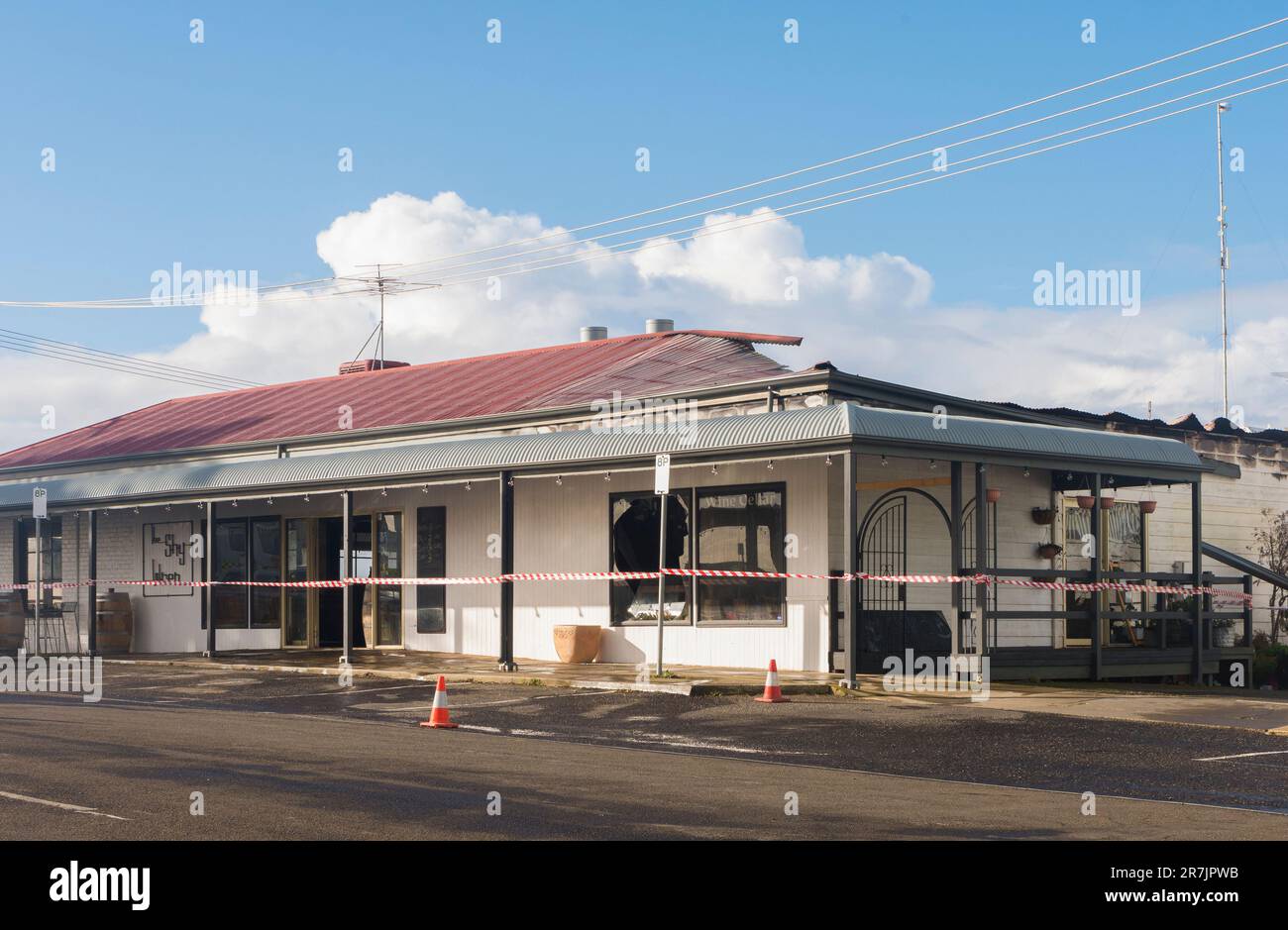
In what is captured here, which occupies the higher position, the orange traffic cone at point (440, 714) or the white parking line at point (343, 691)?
the orange traffic cone at point (440, 714)

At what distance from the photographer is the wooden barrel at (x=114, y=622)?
2816cm

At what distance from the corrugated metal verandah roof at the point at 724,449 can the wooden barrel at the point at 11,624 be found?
352 cm

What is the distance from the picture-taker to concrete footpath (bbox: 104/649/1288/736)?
1573 centimetres

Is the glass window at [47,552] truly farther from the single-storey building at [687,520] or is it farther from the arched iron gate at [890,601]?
the arched iron gate at [890,601]

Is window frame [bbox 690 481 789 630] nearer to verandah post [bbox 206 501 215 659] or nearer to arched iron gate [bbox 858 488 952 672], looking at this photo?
arched iron gate [bbox 858 488 952 672]

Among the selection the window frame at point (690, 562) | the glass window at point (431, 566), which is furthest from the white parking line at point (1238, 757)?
the glass window at point (431, 566)

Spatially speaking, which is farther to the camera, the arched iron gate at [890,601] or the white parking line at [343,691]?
the arched iron gate at [890,601]

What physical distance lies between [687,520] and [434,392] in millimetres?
8917

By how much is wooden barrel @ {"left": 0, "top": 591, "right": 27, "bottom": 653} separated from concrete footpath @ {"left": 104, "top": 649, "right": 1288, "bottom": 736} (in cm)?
628

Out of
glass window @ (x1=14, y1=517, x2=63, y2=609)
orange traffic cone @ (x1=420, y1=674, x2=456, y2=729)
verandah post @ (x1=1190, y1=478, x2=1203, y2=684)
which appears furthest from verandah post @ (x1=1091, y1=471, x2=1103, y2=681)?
glass window @ (x1=14, y1=517, x2=63, y2=609)

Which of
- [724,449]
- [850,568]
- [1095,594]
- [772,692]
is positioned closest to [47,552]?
[724,449]

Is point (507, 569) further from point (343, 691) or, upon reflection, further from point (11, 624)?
point (11, 624)

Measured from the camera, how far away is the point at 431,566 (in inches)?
977
